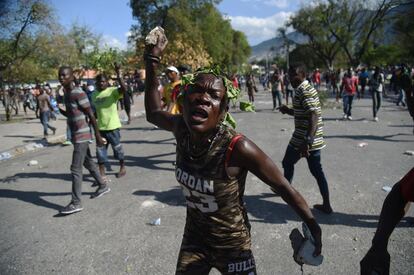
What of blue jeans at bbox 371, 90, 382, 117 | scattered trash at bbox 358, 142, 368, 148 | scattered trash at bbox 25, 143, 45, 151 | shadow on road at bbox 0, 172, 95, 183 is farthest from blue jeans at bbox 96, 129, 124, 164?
blue jeans at bbox 371, 90, 382, 117

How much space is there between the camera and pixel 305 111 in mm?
4441

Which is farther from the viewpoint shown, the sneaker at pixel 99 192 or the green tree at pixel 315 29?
the green tree at pixel 315 29

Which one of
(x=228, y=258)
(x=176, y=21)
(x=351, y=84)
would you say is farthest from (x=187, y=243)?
(x=176, y=21)

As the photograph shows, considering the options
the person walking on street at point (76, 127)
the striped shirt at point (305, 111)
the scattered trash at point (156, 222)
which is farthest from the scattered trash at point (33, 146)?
the striped shirt at point (305, 111)

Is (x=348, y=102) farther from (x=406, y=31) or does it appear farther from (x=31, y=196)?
(x=406, y=31)

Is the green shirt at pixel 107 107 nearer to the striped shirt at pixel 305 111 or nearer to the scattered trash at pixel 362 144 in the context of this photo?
the striped shirt at pixel 305 111

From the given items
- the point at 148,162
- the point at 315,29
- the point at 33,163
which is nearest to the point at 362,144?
the point at 148,162

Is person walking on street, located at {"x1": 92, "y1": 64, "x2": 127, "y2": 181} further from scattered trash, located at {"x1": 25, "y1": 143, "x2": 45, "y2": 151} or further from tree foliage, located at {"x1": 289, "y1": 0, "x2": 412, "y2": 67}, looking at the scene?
tree foliage, located at {"x1": 289, "y1": 0, "x2": 412, "y2": 67}

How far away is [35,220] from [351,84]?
10366 millimetres

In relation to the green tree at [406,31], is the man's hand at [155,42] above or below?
below

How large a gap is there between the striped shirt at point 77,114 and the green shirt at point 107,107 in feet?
3.76

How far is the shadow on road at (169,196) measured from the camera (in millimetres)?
5203

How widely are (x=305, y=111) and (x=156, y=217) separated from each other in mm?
2437

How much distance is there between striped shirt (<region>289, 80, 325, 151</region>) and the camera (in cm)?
439
